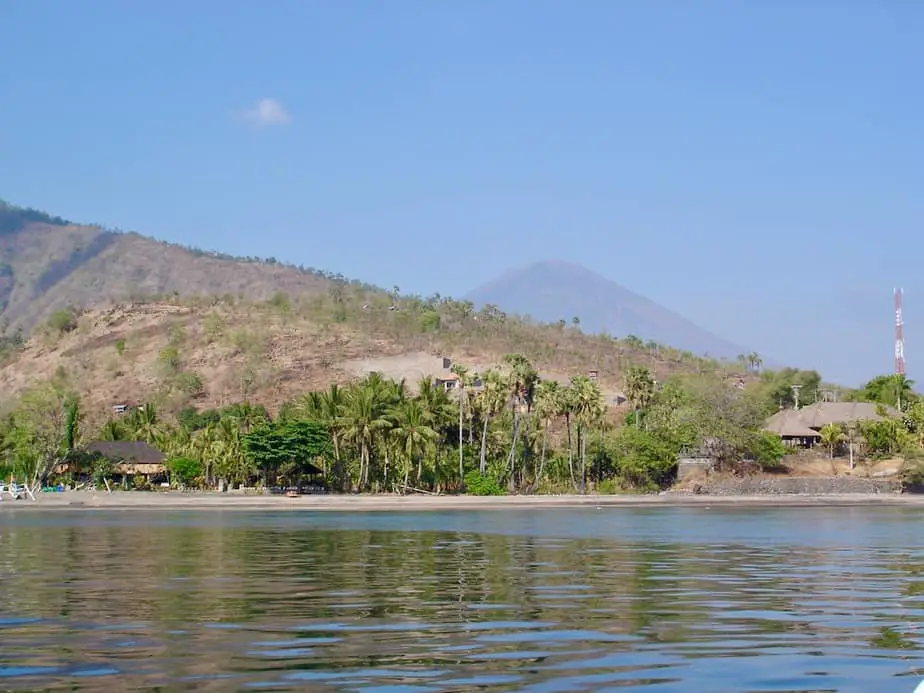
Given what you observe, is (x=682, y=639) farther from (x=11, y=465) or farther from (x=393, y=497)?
(x=11, y=465)

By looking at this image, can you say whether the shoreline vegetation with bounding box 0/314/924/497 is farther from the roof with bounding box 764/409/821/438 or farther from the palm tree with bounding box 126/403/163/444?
the palm tree with bounding box 126/403/163/444

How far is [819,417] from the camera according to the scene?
5571 inches

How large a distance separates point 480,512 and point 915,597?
59.3m

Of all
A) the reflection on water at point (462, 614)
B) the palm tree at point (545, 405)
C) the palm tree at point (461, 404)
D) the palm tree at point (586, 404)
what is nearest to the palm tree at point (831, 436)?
the palm tree at point (586, 404)

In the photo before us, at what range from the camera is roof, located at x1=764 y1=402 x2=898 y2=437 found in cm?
13688

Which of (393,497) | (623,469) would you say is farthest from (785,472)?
(393,497)

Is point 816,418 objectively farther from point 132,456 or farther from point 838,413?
point 132,456

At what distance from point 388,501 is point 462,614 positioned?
74.1 m

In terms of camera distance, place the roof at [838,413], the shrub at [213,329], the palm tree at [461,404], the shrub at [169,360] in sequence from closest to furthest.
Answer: the palm tree at [461,404] → the roof at [838,413] → the shrub at [169,360] → the shrub at [213,329]

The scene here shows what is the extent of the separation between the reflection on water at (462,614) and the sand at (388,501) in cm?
4241

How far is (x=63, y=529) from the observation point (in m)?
62.4

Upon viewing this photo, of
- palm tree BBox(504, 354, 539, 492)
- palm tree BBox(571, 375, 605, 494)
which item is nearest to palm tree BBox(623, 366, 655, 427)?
palm tree BBox(571, 375, 605, 494)

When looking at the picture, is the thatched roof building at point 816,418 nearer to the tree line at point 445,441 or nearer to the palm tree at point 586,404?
the tree line at point 445,441

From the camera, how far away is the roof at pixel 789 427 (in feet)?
446
